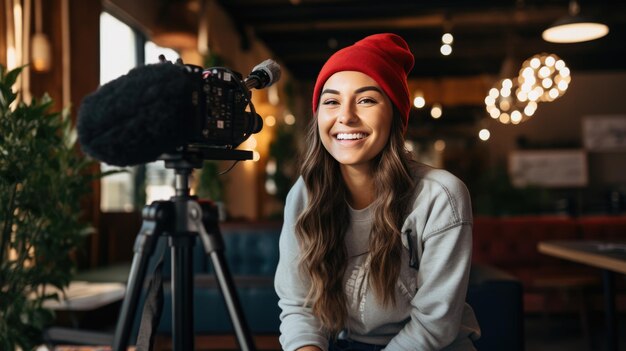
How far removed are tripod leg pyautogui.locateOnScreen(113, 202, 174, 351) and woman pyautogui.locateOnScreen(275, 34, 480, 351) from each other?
49 centimetres

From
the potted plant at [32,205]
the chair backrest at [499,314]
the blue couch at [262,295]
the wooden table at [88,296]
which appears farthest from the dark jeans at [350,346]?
the wooden table at [88,296]

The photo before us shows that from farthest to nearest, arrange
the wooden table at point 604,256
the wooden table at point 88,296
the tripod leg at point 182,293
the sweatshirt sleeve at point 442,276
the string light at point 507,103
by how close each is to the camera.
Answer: the string light at point 507,103 → the wooden table at point 88,296 → the wooden table at point 604,256 → the sweatshirt sleeve at point 442,276 → the tripod leg at point 182,293

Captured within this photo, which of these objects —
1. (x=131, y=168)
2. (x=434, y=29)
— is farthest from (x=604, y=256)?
(x=434, y=29)

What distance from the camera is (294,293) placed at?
1419 millimetres

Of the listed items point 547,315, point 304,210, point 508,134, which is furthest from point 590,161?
point 304,210

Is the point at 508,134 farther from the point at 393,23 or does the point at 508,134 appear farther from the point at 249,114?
the point at 249,114

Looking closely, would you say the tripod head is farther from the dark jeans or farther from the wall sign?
the wall sign

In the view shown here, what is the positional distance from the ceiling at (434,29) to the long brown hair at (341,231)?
5.51 m

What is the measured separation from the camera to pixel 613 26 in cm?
854

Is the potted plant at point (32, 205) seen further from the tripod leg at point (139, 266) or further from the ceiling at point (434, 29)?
the ceiling at point (434, 29)

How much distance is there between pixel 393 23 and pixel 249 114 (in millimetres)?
8006

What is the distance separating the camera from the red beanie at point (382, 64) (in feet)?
4.36

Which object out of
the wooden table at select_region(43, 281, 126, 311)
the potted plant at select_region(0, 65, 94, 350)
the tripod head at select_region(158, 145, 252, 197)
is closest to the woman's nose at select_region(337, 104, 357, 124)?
the tripod head at select_region(158, 145, 252, 197)

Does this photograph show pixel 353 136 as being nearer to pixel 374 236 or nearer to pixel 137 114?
pixel 374 236
